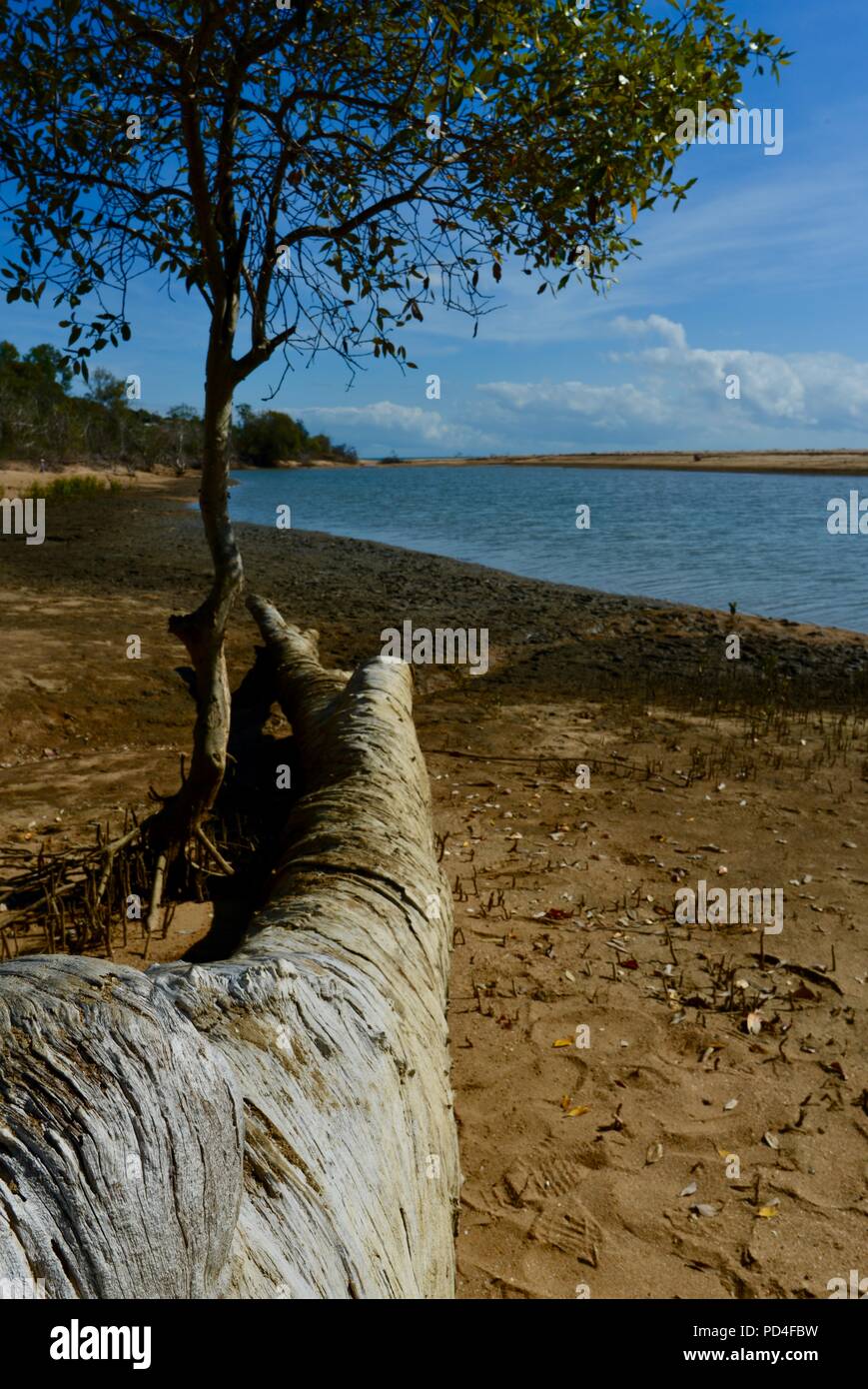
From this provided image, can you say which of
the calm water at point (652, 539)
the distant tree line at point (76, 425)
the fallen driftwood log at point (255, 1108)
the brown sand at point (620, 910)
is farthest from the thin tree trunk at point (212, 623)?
the distant tree line at point (76, 425)

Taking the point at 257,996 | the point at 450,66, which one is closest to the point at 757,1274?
the point at 257,996

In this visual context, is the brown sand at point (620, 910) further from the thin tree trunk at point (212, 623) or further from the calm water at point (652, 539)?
the calm water at point (652, 539)

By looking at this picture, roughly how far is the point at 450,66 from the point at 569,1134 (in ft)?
15.9

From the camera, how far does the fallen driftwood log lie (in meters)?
1.63

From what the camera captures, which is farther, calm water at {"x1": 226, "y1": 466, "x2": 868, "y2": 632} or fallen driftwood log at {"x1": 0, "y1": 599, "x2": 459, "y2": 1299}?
calm water at {"x1": 226, "y1": 466, "x2": 868, "y2": 632}

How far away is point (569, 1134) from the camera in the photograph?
386 cm

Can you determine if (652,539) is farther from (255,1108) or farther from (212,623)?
(255,1108)

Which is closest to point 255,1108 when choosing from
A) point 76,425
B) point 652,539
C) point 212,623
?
point 212,623

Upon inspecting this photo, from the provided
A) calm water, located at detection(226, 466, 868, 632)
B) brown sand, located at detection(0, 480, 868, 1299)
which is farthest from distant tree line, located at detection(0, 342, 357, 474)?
brown sand, located at detection(0, 480, 868, 1299)

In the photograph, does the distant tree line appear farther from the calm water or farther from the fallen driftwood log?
the fallen driftwood log

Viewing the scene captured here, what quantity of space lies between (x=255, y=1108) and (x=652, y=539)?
32289 millimetres

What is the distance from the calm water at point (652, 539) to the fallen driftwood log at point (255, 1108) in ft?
51.6

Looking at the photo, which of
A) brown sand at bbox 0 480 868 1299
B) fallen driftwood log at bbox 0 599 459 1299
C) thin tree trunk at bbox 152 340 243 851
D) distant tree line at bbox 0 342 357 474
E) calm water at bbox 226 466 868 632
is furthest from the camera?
distant tree line at bbox 0 342 357 474

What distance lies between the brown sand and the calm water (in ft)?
23.9
